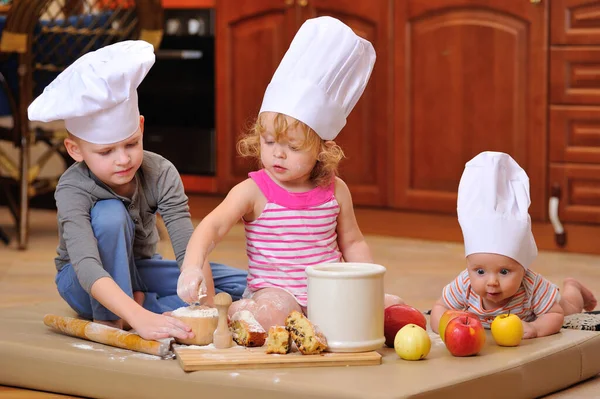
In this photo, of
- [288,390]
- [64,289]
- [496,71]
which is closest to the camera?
[288,390]

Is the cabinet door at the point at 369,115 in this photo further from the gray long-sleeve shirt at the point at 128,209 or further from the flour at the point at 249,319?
the flour at the point at 249,319

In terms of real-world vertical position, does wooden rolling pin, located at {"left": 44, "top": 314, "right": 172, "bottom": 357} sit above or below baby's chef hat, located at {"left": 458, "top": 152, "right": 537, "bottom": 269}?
below

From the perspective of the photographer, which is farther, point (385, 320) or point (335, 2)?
point (335, 2)

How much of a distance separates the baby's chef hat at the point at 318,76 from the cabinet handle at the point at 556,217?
4.48ft

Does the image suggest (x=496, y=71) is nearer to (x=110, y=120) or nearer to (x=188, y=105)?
(x=188, y=105)

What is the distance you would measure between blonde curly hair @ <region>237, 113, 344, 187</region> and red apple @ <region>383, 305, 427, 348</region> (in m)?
0.27

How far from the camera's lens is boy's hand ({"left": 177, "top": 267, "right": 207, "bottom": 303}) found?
1.75 m

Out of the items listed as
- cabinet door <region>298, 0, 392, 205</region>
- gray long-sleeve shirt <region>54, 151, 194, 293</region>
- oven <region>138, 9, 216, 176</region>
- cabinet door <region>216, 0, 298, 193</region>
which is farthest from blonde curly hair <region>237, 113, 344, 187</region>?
oven <region>138, 9, 216, 176</region>

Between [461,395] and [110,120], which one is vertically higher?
[110,120]

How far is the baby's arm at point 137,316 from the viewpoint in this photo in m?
1.74

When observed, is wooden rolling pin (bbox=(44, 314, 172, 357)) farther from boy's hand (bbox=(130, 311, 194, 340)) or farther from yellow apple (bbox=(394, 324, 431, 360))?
yellow apple (bbox=(394, 324, 431, 360))

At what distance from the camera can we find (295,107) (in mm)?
1873

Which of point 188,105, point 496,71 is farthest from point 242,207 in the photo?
point 188,105

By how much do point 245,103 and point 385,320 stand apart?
2.07 m
